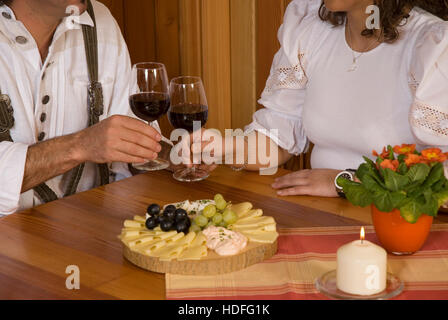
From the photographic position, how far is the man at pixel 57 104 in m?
1.74

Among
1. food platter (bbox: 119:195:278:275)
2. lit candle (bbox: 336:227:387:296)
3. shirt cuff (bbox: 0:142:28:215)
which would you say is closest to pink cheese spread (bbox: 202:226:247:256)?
food platter (bbox: 119:195:278:275)

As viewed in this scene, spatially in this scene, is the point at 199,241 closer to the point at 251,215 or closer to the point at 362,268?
the point at 251,215

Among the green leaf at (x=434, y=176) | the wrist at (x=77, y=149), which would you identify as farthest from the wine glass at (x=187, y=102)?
the green leaf at (x=434, y=176)

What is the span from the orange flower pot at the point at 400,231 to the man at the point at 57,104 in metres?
0.66

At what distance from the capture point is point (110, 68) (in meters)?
2.24

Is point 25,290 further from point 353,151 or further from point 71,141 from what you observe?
point 353,151

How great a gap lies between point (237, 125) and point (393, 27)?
1.24 metres

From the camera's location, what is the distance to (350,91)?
6.55 feet

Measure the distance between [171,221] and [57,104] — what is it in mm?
915

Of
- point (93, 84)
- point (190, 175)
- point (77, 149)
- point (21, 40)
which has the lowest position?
point (190, 175)

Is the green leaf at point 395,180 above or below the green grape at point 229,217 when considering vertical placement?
above

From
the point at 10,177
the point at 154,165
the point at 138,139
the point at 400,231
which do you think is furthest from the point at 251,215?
the point at 10,177

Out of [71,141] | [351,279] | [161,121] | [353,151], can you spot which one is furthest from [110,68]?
[351,279]

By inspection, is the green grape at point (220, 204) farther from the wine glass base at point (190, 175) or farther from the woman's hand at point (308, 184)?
the wine glass base at point (190, 175)
